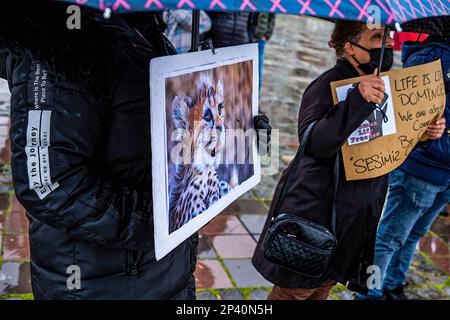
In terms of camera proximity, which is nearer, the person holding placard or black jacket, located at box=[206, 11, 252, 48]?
the person holding placard

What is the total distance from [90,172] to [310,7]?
2.67 feet

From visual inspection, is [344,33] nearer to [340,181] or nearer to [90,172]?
[340,181]

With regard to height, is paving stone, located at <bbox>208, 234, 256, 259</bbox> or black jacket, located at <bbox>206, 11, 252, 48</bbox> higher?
black jacket, located at <bbox>206, 11, 252, 48</bbox>

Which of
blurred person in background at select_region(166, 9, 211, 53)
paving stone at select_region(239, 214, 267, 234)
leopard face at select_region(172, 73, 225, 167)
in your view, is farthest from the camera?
blurred person in background at select_region(166, 9, 211, 53)

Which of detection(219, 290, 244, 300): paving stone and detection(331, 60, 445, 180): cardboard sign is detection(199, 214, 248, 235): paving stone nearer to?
detection(219, 290, 244, 300): paving stone

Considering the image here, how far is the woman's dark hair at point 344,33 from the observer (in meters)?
2.28

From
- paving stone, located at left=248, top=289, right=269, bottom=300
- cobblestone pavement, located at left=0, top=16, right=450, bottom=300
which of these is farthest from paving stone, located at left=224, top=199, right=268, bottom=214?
paving stone, located at left=248, top=289, right=269, bottom=300

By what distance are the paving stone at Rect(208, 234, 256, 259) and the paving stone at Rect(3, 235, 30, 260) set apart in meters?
1.25

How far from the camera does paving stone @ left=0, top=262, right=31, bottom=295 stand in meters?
2.98

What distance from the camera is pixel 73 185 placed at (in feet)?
5.10

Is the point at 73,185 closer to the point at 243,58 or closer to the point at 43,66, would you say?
the point at 43,66

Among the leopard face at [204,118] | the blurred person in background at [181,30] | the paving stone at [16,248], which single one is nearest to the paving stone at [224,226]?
the paving stone at [16,248]

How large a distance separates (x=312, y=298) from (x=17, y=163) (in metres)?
1.71
